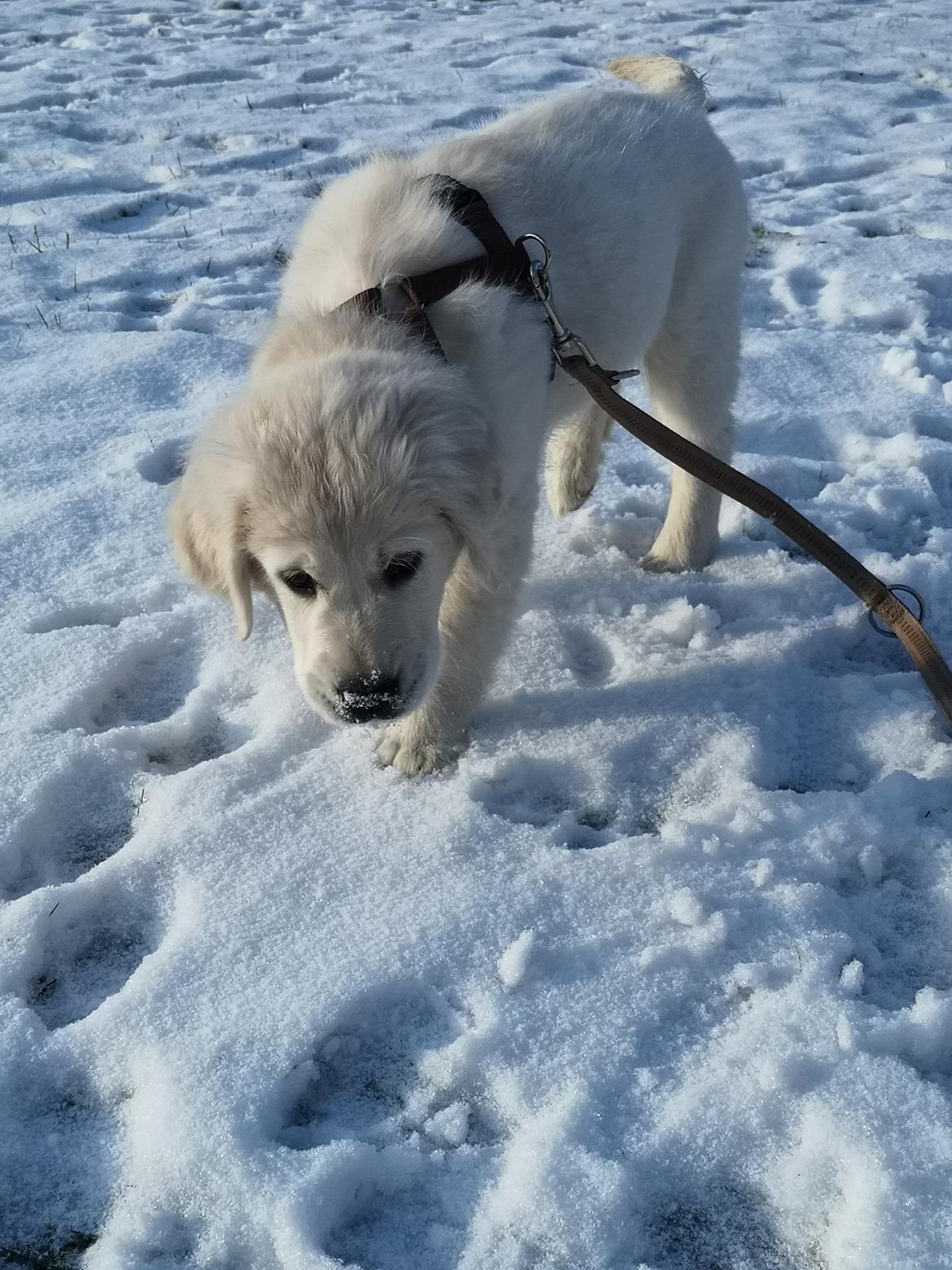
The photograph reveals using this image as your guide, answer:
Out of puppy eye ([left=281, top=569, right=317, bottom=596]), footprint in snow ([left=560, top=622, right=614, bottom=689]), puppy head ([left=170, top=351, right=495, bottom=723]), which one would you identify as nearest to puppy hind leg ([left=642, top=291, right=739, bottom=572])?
footprint in snow ([left=560, top=622, right=614, bottom=689])

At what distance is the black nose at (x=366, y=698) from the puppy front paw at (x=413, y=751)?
1.44 ft

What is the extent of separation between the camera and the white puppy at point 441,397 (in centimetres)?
198

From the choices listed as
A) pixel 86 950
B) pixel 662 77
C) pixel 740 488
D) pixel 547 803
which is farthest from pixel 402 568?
pixel 662 77

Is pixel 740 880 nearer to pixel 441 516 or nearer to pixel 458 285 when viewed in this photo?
pixel 441 516

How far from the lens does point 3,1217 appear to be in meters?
1.61

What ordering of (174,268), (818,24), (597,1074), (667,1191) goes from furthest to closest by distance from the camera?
(818,24) → (174,268) → (597,1074) → (667,1191)

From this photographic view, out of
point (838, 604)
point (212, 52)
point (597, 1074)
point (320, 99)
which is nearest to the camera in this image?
point (597, 1074)

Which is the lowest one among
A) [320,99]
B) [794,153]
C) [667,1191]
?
[667,1191]

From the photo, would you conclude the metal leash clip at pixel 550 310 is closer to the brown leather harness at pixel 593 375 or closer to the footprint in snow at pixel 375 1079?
the brown leather harness at pixel 593 375

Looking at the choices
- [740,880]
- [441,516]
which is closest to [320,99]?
[441,516]

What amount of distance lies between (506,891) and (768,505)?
1115mm

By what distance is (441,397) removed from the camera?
203cm

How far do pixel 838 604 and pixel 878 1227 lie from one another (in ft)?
5.93

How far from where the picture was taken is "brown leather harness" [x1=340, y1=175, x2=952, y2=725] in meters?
2.24
